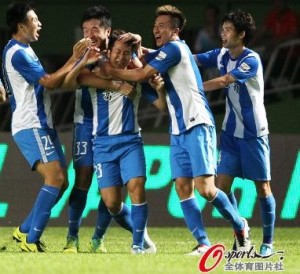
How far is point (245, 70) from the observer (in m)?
11.7

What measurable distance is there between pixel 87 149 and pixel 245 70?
156 cm

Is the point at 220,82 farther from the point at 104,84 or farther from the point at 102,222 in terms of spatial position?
the point at 102,222

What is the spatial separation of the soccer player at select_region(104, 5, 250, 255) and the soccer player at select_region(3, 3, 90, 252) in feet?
2.17

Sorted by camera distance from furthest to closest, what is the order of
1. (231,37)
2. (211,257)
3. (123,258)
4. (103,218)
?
(103,218) < (231,37) < (123,258) < (211,257)

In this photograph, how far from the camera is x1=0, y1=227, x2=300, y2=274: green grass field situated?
9859 mm

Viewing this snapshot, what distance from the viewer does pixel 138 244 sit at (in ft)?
37.6

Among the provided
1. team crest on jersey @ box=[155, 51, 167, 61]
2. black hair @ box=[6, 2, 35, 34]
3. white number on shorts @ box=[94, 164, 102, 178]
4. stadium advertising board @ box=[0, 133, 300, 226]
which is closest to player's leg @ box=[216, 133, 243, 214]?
white number on shorts @ box=[94, 164, 102, 178]

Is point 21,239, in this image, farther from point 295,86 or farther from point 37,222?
point 295,86

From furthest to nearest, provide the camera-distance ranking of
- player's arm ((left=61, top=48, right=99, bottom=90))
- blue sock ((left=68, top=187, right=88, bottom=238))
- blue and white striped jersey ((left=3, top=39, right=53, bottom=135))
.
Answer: blue sock ((left=68, top=187, right=88, bottom=238)), blue and white striped jersey ((left=3, top=39, right=53, bottom=135)), player's arm ((left=61, top=48, right=99, bottom=90))

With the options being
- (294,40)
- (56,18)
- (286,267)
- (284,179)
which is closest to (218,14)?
(294,40)

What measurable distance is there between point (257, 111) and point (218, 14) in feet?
19.6

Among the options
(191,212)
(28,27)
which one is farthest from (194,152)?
(28,27)

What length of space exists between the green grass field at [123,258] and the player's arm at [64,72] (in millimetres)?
1438

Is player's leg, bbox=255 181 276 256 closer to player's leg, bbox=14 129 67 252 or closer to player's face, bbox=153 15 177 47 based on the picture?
player's face, bbox=153 15 177 47
